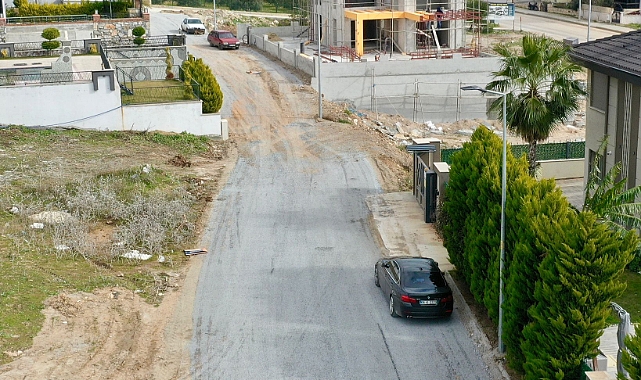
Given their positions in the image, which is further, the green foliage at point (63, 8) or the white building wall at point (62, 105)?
the green foliage at point (63, 8)

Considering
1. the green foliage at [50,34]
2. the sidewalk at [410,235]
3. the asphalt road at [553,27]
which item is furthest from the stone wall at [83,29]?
the asphalt road at [553,27]

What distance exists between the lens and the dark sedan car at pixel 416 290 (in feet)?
77.1

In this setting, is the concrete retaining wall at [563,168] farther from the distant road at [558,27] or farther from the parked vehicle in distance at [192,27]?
the parked vehicle in distance at [192,27]

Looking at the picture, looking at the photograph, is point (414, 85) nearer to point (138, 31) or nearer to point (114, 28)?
point (138, 31)

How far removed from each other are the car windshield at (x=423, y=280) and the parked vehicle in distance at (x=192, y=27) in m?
56.6

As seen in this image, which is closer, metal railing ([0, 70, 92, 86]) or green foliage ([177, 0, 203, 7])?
metal railing ([0, 70, 92, 86])

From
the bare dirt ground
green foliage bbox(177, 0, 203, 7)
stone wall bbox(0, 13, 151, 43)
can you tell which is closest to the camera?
the bare dirt ground

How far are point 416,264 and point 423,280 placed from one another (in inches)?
30.8

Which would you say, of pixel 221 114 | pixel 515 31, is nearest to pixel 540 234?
pixel 221 114

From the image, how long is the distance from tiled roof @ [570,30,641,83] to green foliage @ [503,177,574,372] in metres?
6.66

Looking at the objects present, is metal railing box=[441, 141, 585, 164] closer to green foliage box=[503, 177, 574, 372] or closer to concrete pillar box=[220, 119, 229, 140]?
concrete pillar box=[220, 119, 229, 140]

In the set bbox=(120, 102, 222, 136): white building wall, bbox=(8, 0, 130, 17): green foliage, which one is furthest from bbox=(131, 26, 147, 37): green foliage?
bbox=(120, 102, 222, 136): white building wall

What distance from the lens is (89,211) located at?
31.7 meters

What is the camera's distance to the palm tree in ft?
92.7
